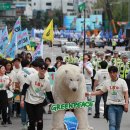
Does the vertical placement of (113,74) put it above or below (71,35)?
above

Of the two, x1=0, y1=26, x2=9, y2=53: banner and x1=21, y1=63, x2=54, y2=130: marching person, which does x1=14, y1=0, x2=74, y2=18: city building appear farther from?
x1=21, y1=63, x2=54, y2=130: marching person

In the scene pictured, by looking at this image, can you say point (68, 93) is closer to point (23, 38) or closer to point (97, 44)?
point (23, 38)

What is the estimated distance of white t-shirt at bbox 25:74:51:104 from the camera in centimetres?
1070

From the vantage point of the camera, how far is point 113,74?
416 inches

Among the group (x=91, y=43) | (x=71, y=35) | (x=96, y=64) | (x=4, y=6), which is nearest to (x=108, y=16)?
(x=71, y=35)

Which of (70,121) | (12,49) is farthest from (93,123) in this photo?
(12,49)

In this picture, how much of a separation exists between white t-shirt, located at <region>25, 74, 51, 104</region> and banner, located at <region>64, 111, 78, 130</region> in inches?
35.5

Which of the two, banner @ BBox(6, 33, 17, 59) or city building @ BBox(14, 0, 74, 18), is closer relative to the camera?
banner @ BBox(6, 33, 17, 59)

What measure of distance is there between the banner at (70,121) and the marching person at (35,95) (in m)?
0.89

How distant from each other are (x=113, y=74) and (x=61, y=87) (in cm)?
120

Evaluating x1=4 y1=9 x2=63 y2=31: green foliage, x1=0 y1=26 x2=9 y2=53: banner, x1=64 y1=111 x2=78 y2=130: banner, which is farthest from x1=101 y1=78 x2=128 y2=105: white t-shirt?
x1=4 y1=9 x2=63 y2=31: green foliage

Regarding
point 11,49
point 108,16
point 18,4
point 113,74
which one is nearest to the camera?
point 113,74

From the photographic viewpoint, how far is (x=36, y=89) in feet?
35.3

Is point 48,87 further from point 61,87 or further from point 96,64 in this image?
point 96,64
